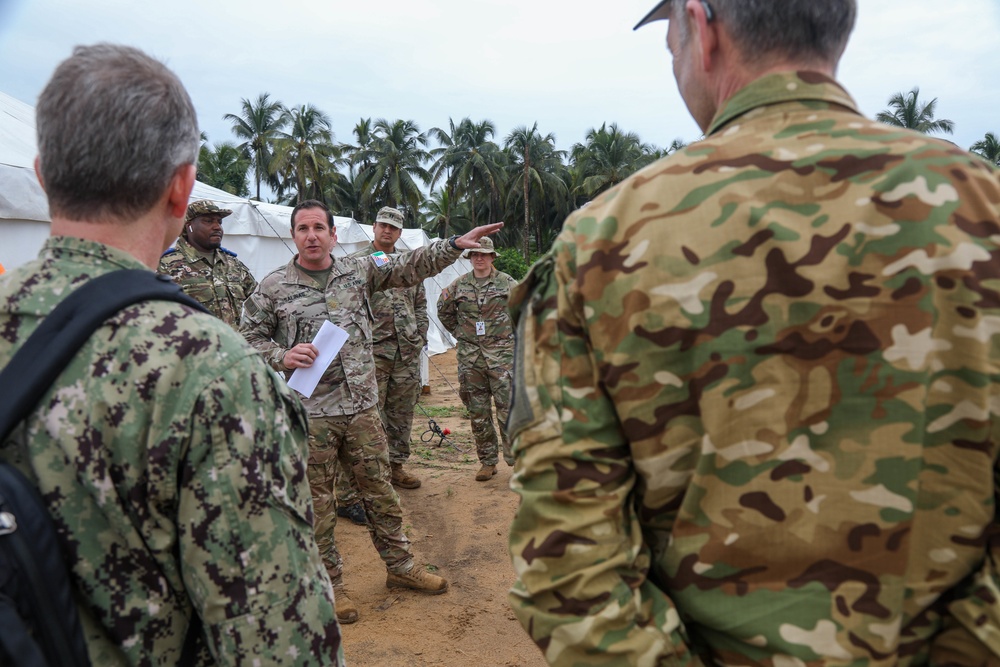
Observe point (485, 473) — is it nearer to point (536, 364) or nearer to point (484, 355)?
point (484, 355)

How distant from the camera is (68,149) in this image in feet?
3.63

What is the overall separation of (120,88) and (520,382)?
2.69 ft

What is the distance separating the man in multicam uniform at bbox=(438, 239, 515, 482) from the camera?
271 inches

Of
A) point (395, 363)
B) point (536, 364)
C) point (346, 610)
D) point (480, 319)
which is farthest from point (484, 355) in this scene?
point (536, 364)

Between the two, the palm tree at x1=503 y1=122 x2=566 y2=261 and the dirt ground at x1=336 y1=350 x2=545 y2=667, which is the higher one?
the palm tree at x1=503 y1=122 x2=566 y2=261

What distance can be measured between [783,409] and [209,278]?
561 cm

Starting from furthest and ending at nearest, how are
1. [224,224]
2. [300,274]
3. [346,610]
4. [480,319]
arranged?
[224,224] < [480,319] < [300,274] < [346,610]

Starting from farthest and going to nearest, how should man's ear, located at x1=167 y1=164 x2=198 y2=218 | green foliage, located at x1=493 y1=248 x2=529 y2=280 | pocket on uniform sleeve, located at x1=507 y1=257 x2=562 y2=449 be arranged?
green foliage, located at x1=493 y1=248 x2=529 y2=280 → man's ear, located at x1=167 y1=164 x2=198 y2=218 → pocket on uniform sleeve, located at x1=507 y1=257 x2=562 y2=449

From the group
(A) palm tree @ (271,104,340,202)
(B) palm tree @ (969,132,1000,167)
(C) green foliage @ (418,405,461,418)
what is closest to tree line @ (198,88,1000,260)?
(A) palm tree @ (271,104,340,202)

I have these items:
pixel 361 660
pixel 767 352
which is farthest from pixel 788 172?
pixel 361 660

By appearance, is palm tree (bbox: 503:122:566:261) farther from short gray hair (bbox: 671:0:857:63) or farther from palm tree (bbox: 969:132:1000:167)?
short gray hair (bbox: 671:0:857:63)

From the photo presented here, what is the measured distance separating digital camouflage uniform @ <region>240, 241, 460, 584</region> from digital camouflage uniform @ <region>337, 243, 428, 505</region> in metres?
2.26

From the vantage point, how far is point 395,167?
4419 centimetres

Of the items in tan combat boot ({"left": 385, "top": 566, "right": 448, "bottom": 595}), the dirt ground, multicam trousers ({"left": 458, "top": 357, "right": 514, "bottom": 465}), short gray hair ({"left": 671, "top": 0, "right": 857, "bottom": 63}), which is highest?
short gray hair ({"left": 671, "top": 0, "right": 857, "bottom": 63})
